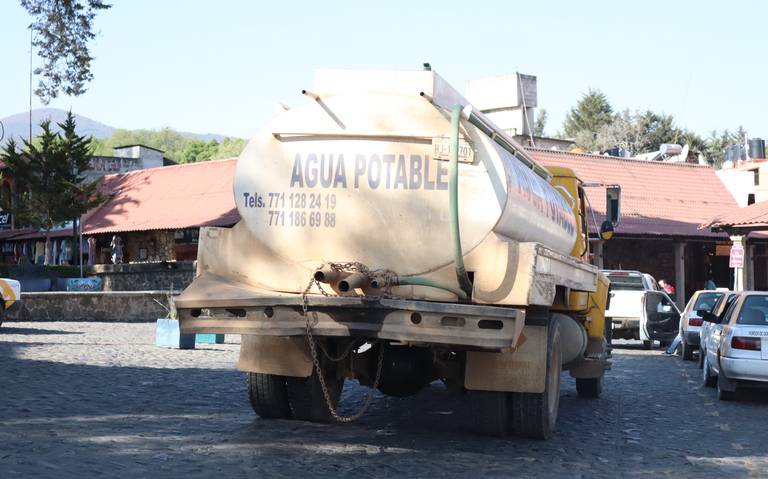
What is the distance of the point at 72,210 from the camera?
48125 millimetres

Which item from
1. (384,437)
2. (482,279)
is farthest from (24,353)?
(482,279)

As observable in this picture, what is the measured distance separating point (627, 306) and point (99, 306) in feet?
52.1

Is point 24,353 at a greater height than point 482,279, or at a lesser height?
lesser

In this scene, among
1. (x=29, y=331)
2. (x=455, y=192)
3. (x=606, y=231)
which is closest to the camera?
(x=455, y=192)

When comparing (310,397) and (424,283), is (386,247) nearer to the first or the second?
(424,283)

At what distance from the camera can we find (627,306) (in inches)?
1032

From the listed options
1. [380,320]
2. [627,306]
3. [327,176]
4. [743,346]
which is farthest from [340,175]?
[627,306]

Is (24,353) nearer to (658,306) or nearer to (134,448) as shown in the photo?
(134,448)

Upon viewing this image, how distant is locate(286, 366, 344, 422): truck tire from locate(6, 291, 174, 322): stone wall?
72.3 ft

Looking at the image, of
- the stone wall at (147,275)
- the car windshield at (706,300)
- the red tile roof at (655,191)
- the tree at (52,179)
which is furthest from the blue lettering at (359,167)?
the tree at (52,179)

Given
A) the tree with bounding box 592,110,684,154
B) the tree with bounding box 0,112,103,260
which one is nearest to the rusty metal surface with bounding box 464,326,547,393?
the tree with bounding box 0,112,103,260

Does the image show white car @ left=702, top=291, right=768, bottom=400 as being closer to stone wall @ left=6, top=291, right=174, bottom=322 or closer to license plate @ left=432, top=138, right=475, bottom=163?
license plate @ left=432, top=138, right=475, bottom=163

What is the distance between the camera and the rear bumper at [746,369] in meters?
13.5

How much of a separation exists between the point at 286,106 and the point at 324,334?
2.04 metres
